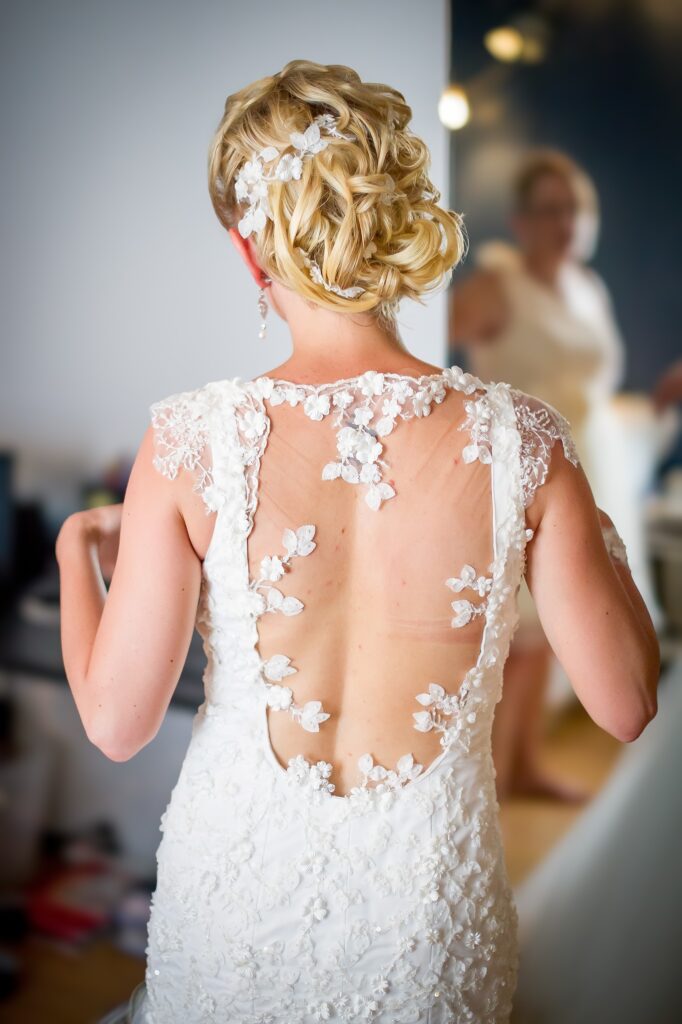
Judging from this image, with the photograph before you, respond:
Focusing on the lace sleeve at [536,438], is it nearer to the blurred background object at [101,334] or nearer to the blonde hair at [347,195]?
the blonde hair at [347,195]

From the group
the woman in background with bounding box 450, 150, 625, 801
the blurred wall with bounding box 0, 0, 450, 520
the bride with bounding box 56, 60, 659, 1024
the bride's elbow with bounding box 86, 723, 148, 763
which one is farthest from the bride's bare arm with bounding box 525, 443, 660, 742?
the woman in background with bounding box 450, 150, 625, 801

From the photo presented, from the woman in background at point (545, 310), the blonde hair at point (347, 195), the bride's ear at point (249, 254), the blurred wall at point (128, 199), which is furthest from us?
the woman in background at point (545, 310)

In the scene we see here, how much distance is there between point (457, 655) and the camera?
122 cm

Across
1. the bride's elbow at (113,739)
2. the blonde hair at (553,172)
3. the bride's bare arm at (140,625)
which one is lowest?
the bride's elbow at (113,739)

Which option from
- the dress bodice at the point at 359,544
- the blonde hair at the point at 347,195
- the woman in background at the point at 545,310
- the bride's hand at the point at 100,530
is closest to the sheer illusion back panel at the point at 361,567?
the dress bodice at the point at 359,544

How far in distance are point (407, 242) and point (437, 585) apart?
0.40m

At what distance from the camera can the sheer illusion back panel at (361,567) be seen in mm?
1146

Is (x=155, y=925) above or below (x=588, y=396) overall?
below

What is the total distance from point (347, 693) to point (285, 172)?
23.7 inches

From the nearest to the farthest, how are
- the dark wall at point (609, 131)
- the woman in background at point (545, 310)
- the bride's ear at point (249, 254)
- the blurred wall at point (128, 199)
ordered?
the bride's ear at point (249, 254)
the blurred wall at point (128, 199)
the dark wall at point (609, 131)
the woman in background at point (545, 310)

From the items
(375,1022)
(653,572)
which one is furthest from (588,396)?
(375,1022)

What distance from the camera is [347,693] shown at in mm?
1198

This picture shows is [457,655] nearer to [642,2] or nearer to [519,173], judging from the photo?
[519,173]

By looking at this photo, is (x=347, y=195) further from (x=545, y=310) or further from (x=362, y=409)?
(x=545, y=310)
